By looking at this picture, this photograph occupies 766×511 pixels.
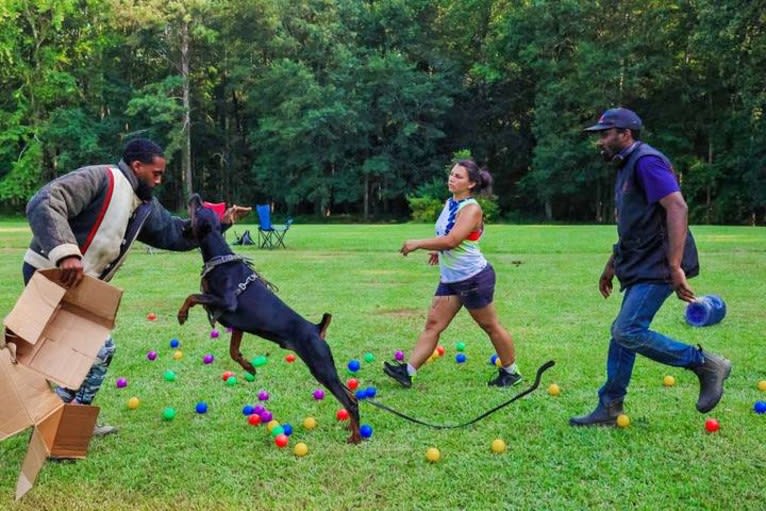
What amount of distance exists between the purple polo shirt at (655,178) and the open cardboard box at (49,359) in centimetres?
304

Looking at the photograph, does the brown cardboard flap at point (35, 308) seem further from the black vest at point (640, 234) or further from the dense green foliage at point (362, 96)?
the dense green foliage at point (362, 96)

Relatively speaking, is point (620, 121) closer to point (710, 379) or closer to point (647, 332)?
point (647, 332)

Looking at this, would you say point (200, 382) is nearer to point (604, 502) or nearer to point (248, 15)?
point (604, 502)

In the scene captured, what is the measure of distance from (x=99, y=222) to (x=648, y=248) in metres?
3.24

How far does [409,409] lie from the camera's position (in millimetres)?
4859

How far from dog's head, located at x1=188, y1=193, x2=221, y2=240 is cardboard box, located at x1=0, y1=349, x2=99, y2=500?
1.15m

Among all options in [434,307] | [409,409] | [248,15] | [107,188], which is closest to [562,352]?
[434,307]

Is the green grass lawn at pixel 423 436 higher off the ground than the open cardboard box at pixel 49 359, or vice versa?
the open cardboard box at pixel 49 359

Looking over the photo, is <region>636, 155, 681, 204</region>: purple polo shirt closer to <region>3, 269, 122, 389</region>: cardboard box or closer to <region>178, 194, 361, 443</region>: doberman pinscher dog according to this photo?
<region>178, 194, 361, 443</region>: doberman pinscher dog

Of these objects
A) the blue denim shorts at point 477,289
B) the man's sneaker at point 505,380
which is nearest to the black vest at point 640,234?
the blue denim shorts at point 477,289

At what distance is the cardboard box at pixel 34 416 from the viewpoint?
321cm

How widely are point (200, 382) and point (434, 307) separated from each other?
2.04m

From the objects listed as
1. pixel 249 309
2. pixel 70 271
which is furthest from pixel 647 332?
Result: pixel 70 271

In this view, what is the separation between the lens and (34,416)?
3.31 metres
